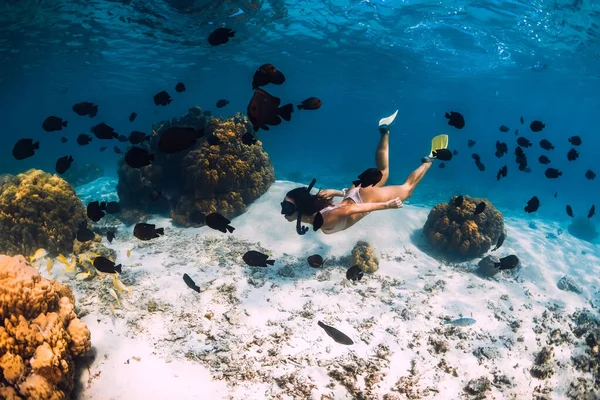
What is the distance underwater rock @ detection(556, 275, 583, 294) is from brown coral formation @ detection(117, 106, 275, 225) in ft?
31.7

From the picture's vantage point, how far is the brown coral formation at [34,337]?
3.17 metres

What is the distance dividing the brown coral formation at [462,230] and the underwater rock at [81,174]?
24143 mm

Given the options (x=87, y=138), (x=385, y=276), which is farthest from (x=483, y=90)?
(x=87, y=138)

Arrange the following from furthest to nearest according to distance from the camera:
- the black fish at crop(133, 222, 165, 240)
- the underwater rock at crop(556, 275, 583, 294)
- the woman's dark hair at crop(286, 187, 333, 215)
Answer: the underwater rock at crop(556, 275, 583, 294) < the woman's dark hair at crop(286, 187, 333, 215) < the black fish at crop(133, 222, 165, 240)

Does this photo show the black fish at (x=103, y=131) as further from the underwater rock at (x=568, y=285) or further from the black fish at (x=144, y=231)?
the underwater rock at (x=568, y=285)

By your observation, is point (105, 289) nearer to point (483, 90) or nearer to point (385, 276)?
point (385, 276)

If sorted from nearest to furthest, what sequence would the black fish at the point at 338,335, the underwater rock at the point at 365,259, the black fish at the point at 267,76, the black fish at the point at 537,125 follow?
the black fish at the point at 267,76, the black fish at the point at 338,335, the black fish at the point at 537,125, the underwater rock at the point at 365,259

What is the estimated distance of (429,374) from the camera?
480 cm

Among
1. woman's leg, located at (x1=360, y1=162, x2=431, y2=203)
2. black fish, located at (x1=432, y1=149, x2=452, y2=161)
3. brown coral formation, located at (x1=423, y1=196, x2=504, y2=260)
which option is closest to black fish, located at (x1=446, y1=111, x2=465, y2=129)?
black fish, located at (x1=432, y1=149, x2=452, y2=161)

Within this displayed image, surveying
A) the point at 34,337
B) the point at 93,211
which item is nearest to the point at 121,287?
the point at 93,211

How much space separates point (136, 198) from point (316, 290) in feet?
23.5

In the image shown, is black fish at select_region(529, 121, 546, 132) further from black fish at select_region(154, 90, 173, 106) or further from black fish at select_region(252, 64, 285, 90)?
black fish at select_region(154, 90, 173, 106)

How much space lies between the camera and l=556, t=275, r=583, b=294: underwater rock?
364 inches

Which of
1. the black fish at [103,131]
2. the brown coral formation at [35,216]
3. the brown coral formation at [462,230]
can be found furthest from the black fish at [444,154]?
the brown coral formation at [35,216]
